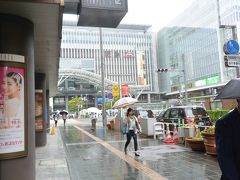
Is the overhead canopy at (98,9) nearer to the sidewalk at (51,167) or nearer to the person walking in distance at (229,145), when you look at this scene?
the sidewalk at (51,167)

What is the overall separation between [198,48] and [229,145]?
83478mm

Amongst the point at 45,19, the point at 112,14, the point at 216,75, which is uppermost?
the point at 216,75

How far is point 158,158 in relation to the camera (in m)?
9.89

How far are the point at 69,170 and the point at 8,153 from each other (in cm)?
290

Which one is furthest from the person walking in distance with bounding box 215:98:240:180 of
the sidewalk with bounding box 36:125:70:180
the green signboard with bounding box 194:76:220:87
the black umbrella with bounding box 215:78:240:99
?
the green signboard with bounding box 194:76:220:87

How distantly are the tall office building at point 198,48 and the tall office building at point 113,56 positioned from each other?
626 centimetres

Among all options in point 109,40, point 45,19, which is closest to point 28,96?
point 45,19

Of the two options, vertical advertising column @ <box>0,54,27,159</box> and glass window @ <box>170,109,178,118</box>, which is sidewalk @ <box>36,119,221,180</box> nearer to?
vertical advertising column @ <box>0,54,27,159</box>

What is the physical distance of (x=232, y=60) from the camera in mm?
7785

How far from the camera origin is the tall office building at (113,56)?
301 ft

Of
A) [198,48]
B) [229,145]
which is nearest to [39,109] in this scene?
[229,145]

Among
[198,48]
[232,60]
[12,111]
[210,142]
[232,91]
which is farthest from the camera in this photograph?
[198,48]

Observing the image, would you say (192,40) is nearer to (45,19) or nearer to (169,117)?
(169,117)

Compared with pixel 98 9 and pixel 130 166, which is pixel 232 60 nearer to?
pixel 98 9
